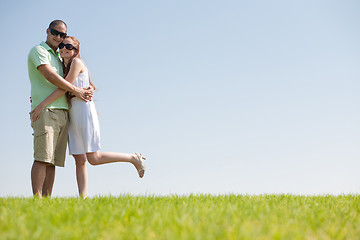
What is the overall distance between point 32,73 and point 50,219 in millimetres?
3439

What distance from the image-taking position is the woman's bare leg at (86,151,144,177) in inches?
255

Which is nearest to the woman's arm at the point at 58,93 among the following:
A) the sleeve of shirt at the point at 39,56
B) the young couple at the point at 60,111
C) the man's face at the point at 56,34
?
the young couple at the point at 60,111

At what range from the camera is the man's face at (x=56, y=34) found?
261 inches

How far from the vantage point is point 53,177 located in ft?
22.2

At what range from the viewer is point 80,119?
20.9 ft

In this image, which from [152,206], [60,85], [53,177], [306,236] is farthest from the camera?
[53,177]

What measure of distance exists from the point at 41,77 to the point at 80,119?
3.38ft

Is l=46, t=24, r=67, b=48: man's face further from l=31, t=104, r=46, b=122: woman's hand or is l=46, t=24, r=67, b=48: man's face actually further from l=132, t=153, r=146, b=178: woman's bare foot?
l=132, t=153, r=146, b=178: woman's bare foot

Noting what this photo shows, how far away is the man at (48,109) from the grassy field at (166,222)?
4.24 feet

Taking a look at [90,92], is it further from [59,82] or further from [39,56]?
[39,56]

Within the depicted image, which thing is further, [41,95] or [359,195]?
[359,195]

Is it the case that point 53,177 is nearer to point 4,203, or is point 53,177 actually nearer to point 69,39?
point 4,203

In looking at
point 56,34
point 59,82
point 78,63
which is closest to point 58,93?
point 59,82

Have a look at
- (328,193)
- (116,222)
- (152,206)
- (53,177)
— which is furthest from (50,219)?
(328,193)
